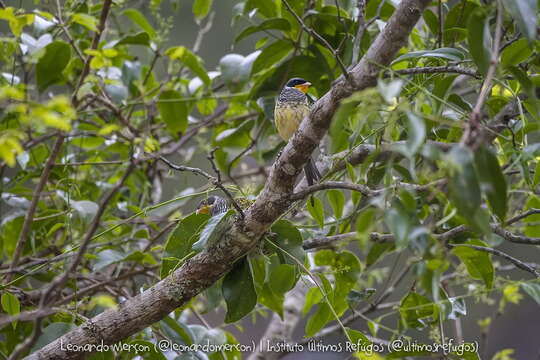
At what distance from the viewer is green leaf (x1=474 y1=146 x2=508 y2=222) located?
108cm

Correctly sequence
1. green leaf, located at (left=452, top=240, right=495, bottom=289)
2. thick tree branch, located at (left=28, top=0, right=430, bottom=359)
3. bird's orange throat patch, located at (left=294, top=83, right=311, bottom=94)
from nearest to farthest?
thick tree branch, located at (left=28, top=0, right=430, bottom=359) < green leaf, located at (left=452, top=240, right=495, bottom=289) < bird's orange throat patch, located at (left=294, top=83, right=311, bottom=94)

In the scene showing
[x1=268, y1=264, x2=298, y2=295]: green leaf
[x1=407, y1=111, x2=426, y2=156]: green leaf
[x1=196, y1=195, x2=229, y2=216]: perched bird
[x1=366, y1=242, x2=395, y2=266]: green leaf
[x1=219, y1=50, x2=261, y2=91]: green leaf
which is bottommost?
[x1=196, y1=195, x2=229, y2=216]: perched bird

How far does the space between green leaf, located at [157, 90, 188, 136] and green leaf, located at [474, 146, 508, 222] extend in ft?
6.28

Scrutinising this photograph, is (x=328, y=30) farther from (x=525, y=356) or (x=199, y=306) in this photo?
(x=525, y=356)

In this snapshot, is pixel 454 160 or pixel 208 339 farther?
pixel 208 339

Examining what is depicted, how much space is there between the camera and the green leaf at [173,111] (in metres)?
2.82

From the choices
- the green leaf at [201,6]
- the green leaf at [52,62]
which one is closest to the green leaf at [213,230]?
the green leaf at [52,62]

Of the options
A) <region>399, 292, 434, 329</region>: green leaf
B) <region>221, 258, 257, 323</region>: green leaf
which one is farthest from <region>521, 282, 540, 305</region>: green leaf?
<region>221, 258, 257, 323</region>: green leaf

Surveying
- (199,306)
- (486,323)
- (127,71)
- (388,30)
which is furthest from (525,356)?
(388,30)

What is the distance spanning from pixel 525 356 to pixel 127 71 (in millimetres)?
4447

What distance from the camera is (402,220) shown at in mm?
1106

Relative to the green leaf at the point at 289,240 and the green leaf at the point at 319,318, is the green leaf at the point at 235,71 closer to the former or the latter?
the green leaf at the point at 289,240

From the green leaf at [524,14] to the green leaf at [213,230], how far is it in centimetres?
99

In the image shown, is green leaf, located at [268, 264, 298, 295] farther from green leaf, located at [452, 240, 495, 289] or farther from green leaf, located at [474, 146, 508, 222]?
green leaf, located at [474, 146, 508, 222]
